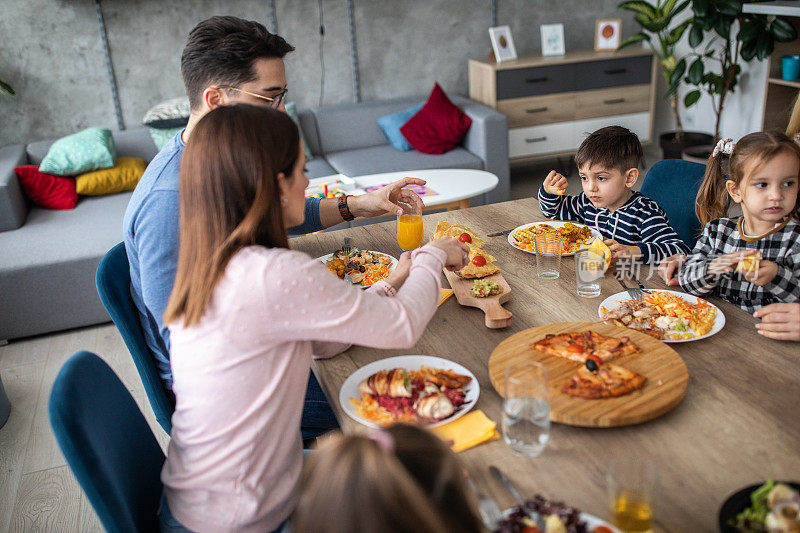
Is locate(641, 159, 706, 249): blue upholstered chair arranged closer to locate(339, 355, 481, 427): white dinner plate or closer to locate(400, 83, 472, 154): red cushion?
locate(339, 355, 481, 427): white dinner plate

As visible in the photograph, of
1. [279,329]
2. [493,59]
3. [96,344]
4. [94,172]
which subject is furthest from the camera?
[493,59]


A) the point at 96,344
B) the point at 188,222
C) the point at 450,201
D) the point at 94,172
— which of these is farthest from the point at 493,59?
the point at 188,222

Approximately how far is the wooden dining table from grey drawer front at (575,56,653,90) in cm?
370

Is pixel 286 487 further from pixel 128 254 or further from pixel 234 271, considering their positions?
pixel 128 254

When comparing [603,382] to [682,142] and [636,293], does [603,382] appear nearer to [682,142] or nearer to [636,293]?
[636,293]

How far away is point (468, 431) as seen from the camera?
114 cm

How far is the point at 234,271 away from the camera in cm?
113

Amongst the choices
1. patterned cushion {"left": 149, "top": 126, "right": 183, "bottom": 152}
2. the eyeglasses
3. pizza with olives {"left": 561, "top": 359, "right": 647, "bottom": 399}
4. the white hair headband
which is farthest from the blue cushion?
pizza with olives {"left": 561, "top": 359, "right": 647, "bottom": 399}

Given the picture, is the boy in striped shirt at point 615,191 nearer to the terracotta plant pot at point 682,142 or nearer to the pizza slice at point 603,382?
the pizza slice at point 603,382

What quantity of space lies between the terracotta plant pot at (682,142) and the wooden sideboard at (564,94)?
245mm

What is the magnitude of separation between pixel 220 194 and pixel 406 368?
1.59 feet

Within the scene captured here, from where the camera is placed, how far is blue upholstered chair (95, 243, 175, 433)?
5.08 feet

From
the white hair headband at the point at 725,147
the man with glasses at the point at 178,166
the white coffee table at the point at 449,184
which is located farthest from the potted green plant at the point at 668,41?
the man with glasses at the point at 178,166

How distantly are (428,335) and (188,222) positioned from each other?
0.58m
